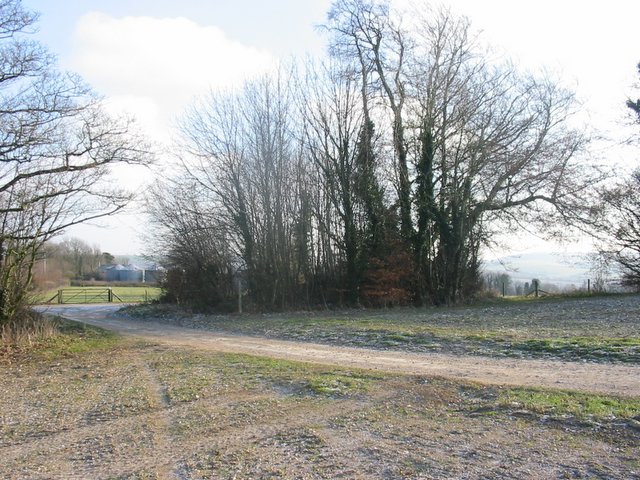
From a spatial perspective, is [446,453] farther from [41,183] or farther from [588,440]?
[41,183]

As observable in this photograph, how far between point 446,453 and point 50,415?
17.2ft

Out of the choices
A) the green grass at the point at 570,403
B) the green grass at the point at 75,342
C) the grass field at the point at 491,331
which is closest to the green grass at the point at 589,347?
the grass field at the point at 491,331

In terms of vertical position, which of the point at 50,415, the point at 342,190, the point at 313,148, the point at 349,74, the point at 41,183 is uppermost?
the point at 349,74

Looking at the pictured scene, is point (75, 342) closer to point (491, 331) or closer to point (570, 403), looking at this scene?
point (491, 331)

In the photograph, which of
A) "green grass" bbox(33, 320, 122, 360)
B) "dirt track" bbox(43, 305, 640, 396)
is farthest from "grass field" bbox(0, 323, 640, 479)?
"green grass" bbox(33, 320, 122, 360)

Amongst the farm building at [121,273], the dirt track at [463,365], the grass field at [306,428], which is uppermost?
the farm building at [121,273]

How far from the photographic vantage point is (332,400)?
7812 millimetres

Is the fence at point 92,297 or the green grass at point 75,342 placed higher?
the fence at point 92,297

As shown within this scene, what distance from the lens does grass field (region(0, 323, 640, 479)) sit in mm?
5359

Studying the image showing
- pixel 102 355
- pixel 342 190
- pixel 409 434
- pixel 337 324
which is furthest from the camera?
pixel 342 190

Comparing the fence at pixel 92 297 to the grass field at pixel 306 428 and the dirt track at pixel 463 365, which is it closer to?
the dirt track at pixel 463 365

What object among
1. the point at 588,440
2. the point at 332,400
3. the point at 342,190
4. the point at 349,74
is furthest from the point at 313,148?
the point at 588,440

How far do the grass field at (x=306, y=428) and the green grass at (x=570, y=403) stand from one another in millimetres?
23

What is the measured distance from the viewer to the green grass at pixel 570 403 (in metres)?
6.71
